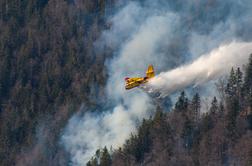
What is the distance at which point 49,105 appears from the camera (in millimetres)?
151500

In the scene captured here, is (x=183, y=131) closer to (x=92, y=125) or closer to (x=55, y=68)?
(x=92, y=125)

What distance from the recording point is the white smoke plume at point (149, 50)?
139 meters

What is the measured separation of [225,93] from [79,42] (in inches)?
1133

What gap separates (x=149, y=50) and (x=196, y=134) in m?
23.3

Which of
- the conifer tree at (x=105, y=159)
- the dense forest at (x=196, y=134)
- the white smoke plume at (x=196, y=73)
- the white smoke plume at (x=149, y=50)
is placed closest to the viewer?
the dense forest at (x=196, y=134)

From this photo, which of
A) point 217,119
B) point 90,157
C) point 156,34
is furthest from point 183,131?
point 156,34

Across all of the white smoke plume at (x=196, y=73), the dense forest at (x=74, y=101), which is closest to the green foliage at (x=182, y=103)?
the dense forest at (x=74, y=101)

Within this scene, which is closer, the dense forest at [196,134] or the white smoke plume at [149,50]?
the dense forest at [196,134]

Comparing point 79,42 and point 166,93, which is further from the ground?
point 79,42

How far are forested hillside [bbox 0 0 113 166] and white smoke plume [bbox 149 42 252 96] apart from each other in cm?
1845

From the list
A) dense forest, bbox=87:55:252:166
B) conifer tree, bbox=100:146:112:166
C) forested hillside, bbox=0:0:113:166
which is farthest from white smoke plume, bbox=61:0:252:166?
conifer tree, bbox=100:146:112:166

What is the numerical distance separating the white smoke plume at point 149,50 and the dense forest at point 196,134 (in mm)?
2953

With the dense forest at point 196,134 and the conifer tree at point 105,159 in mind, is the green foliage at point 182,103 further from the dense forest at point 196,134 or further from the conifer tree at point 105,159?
the conifer tree at point 105,159

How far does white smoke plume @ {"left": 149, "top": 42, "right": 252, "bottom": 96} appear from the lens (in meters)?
130
